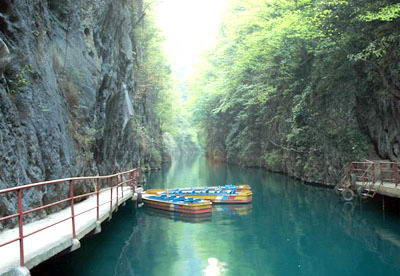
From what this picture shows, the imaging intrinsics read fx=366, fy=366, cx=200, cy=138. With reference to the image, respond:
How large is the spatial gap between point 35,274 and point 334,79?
17.4 meters

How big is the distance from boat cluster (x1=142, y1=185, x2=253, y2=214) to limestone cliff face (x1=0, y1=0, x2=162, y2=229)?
110 inches

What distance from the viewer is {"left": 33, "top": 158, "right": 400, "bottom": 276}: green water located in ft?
30.8

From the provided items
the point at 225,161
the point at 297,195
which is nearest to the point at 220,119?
the point at 225,161

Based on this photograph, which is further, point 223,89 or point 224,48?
point 224,48

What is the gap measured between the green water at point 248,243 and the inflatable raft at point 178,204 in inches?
17.6

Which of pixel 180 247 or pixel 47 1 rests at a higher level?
pixel 47 1

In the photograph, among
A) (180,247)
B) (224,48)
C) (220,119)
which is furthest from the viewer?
(220,119)

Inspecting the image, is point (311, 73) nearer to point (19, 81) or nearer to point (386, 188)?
point (386, 188)

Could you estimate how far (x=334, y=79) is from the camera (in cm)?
2005

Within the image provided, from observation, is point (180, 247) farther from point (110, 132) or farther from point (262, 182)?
point (262, 182)

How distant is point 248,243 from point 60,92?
7.79m

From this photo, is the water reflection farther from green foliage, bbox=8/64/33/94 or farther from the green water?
green foliage, bbox=8/64/33/94

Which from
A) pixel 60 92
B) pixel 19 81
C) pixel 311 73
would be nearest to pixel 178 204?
pixel 60 92

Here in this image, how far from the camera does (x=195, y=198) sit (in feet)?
59.7
